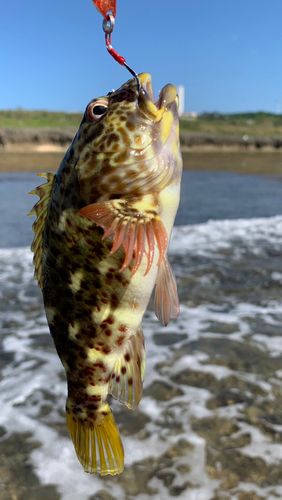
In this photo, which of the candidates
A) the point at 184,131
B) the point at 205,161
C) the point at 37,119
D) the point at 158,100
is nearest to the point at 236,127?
the point at 184,131

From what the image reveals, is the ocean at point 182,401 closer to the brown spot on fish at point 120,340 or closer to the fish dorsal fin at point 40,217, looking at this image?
the brown spot on fish at point 120,340

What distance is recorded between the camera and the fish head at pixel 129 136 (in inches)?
105

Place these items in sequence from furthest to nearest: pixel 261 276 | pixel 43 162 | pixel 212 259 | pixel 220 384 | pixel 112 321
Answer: pixel 43 162
pixel 212 259
pixel 261 276
pixel 220 384
pixel 112 321

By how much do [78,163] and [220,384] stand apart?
14.1ft

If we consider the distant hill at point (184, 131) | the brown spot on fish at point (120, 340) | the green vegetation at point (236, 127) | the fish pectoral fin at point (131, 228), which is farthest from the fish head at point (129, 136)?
the green vegetation at point (236, 127)

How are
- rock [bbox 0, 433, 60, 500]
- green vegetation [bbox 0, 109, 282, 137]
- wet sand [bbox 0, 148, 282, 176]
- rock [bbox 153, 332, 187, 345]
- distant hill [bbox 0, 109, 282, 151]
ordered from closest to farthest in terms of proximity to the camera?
rock [bbox 0, 433, 60, 500], rock [bbox 153, 332, 187, 345], wet sand [bbox 0, 148, 282, 176], distant hill [bbox 0, 109, 282, 151], green vegetation [bbox 0, 109, 282, 137]

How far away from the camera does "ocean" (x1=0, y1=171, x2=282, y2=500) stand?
16.0 feet

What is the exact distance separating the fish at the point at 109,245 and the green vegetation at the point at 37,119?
172 ft

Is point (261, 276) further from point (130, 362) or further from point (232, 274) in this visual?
point (130, 362)

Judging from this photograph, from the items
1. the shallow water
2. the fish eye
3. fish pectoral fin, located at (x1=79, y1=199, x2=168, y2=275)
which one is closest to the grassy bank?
the shallow water

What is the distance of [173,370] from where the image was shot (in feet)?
22.0

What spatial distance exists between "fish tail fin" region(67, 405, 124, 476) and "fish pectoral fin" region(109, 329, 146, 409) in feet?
0.61

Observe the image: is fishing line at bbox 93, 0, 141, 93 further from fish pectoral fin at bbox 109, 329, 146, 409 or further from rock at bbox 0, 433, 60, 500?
rock at bbox 0, 433, 60, 500

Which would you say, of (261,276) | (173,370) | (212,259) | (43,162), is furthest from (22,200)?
(43,162)
